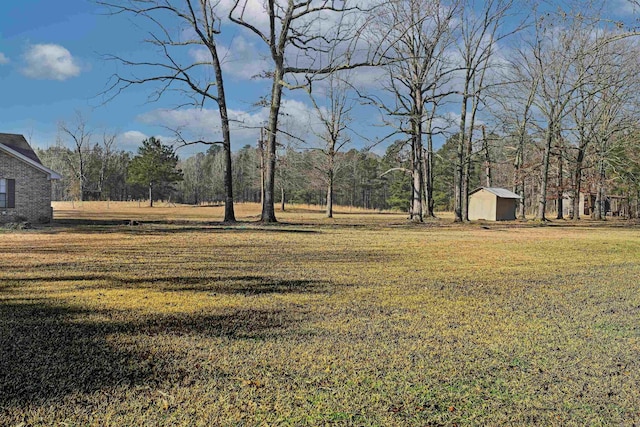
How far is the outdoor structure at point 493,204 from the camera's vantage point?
120 ft

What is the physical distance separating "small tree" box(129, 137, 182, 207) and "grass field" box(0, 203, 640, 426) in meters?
48.9

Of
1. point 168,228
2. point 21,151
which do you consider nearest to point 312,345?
point 168,228

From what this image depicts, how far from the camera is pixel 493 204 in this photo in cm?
3675

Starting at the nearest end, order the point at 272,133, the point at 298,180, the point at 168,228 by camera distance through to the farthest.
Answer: the point at 168,228
the point at 272,133
the point at 298,180

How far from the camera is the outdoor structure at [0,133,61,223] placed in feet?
65.7

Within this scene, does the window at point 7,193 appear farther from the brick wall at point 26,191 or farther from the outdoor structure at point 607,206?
the outdoor structure at point 607,206

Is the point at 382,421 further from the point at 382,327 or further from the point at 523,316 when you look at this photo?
the point at 523,316

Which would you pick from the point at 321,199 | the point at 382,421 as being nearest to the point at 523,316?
the point at 382,421

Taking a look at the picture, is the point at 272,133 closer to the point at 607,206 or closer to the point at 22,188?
the point at 22,188

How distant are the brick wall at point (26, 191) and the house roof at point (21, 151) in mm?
256

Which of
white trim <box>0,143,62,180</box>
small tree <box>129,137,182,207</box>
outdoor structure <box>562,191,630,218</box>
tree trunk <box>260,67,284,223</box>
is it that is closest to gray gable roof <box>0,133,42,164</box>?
white trim <box>0,143,62,180</box>

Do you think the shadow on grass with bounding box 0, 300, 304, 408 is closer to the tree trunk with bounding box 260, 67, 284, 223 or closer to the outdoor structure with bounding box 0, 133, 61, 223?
the tree trunk with bounding box 260, 67, 284, 223

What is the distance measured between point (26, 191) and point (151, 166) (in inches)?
1433

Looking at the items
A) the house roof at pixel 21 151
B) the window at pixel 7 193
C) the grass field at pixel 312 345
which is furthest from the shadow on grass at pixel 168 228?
the grass field at pixel 312 345
